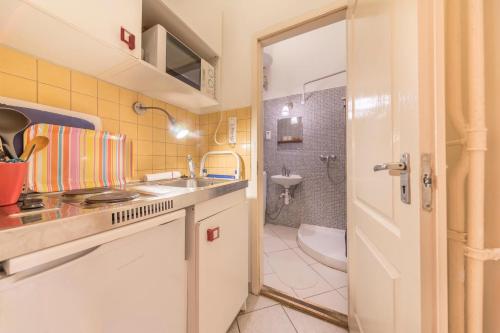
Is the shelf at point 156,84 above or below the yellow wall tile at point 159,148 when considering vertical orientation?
above

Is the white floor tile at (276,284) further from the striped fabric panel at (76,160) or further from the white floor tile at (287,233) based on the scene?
the striped fabric panel at (76,160)

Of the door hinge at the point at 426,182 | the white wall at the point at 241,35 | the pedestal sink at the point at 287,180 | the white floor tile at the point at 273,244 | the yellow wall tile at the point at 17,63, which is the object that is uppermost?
the white wall at the point at 241,35

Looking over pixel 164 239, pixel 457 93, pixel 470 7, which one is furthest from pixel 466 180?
pixel 164 239

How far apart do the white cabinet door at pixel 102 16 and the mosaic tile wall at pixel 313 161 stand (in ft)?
7.14

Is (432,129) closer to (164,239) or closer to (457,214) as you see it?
(457,214)

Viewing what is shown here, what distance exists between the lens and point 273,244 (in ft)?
7.25

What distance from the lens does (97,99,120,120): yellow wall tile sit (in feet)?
3.17

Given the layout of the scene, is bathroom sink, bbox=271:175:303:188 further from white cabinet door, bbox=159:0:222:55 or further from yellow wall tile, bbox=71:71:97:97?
yellow wall tile, bbox=71:71:97:97

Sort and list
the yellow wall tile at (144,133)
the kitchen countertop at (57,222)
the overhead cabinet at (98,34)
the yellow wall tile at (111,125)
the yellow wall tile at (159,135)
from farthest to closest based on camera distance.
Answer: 1. the yellow wall tile at (159,135)
2. the yellow wall tile at (144,133)
3. the yellow wall tile at (111,125)
4. the overhead cabinet at (98,34)
5. the kitchen countertop at (57,222)

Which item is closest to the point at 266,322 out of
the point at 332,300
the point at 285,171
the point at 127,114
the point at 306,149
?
the point at 332,300

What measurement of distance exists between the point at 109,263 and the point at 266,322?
41.7 inches

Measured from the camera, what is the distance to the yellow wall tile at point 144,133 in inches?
45.5

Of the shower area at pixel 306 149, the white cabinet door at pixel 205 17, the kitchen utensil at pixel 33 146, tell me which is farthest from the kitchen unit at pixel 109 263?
the white cabinet door at pixel 205 17

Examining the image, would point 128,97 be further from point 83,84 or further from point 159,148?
point 159,148
